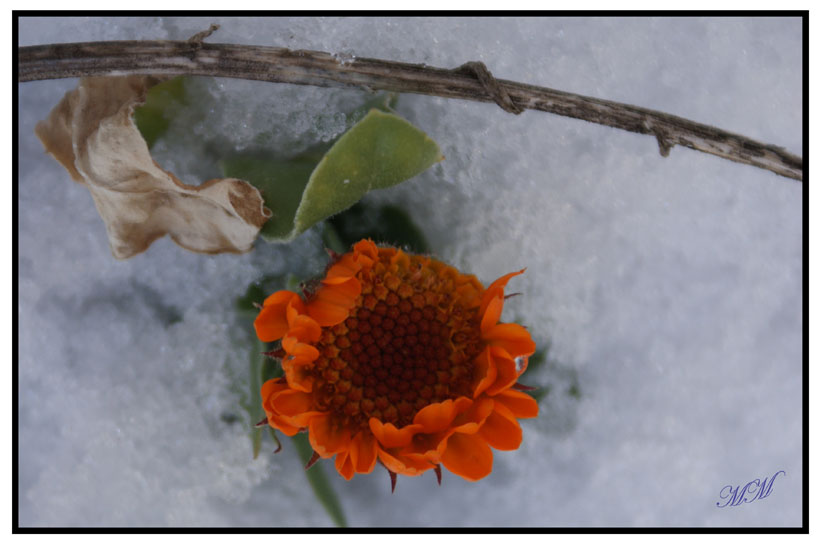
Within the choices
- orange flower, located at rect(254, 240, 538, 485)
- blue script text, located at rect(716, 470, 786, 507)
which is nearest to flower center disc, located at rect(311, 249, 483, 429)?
orange flower, located at rect(254, 240, 538, 485)

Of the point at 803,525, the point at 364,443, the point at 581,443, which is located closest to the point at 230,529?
the point at 364,443

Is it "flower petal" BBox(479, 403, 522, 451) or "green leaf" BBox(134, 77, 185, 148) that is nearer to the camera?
"flower petal" BBox(479, 403, 522, 451)

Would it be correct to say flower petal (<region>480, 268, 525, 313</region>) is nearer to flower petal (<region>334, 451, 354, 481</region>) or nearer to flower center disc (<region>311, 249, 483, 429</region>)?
flower center disc (<region>311, 249, 483, 429</region>)

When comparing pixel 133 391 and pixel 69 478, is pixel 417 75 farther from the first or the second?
pixel 69 478

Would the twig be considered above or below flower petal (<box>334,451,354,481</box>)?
above

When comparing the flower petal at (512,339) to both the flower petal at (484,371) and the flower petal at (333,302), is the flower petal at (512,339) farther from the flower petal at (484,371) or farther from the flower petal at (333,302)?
the flower petal at (333,302)

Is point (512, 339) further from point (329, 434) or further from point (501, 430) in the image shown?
point (329, 434)
